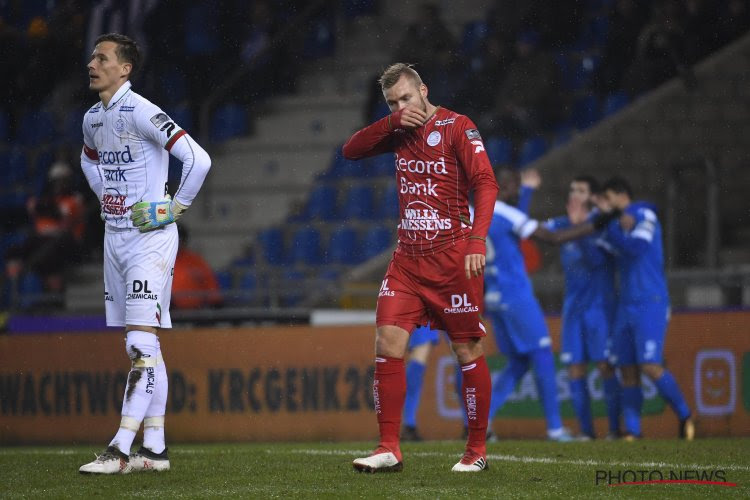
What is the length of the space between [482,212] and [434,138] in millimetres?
531

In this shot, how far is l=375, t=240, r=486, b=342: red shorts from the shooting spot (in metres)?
6.88

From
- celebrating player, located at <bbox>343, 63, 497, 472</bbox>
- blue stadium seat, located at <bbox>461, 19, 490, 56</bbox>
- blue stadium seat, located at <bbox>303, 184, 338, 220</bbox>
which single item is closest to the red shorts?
celebrating player, located at <bbox>343, 63, 497, 472</bbox>

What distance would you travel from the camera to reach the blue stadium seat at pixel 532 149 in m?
15.7

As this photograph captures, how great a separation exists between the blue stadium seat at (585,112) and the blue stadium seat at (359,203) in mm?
2824

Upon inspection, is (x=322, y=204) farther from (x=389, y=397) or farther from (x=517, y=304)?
(x=389, y=397)

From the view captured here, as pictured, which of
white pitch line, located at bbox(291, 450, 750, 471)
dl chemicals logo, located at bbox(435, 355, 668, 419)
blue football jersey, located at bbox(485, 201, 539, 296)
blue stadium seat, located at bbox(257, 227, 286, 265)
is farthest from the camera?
blue stadium seat, located at bbox(257, 227, 286, 265)

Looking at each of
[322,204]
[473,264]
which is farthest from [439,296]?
[322,204]

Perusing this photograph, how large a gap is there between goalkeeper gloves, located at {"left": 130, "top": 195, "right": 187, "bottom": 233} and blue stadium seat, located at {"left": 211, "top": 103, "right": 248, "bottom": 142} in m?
12.1

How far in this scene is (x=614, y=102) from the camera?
1580cm

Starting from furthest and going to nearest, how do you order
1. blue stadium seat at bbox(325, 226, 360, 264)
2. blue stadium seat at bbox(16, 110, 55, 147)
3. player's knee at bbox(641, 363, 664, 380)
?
blue stadium seat at bbox(16, 110, 55, 147) → blue stadium seat at bbox(325, 226, 360, 264) → player's knee at bbox(641, 363, 664, 380)

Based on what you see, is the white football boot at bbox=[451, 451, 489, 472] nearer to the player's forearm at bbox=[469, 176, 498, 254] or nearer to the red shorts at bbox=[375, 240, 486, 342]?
the red shorts at bbox=[375, 240, 486, 342]

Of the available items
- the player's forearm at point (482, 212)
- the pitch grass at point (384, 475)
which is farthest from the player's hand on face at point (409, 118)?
the pitch grass at point (384, 475)

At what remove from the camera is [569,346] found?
11289 mm

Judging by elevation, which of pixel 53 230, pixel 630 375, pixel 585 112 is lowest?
pixel 630 375
